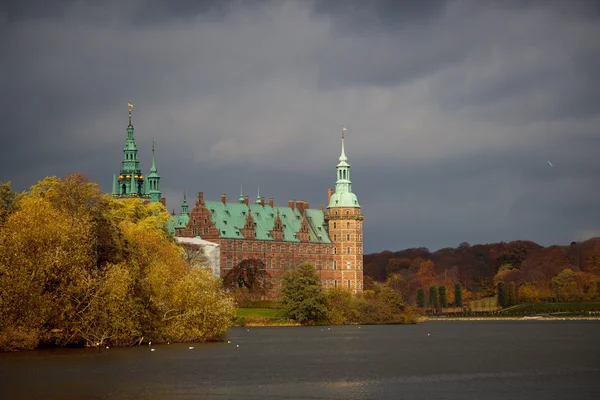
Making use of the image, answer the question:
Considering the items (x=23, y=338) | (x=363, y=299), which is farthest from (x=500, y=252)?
(x=23, y=338)

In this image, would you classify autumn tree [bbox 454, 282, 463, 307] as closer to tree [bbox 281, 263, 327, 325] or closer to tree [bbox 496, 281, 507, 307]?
tree [bbox 496, 281, 507, 307]

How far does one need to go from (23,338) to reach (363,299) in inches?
2439

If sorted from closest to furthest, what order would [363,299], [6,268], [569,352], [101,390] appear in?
[101,390], [6,268], [569,352], [363,299]

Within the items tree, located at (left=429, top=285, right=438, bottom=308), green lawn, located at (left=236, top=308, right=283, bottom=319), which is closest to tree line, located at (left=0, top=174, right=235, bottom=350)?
green lawn, located at (left=236, top=308, right=283, bottom=319)

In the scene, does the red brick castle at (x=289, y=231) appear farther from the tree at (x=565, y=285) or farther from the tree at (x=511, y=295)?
the tree at (x=565, y=285)

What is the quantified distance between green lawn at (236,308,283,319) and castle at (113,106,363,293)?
→ 84.9 ft

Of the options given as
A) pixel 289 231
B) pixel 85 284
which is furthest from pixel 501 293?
pixel 85 284

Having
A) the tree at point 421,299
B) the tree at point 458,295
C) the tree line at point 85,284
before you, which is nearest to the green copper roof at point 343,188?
the tree at point 421,299

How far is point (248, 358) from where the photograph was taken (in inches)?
2223

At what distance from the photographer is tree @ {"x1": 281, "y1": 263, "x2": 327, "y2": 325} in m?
99.4

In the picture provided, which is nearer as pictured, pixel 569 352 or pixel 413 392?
pixel 413 392

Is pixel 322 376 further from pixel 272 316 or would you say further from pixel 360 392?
pixel 272 316

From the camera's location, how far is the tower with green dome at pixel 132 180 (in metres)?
151

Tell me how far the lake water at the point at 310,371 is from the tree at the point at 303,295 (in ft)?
89.6
